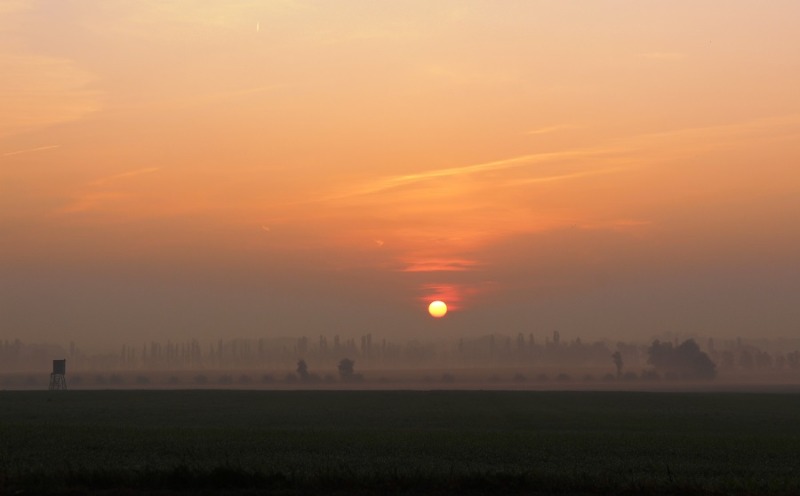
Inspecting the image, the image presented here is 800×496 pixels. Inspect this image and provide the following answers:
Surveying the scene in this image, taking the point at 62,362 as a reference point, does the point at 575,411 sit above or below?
below

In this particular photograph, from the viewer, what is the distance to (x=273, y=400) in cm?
11000

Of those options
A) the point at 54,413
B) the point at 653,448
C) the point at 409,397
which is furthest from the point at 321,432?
the point at 409,397

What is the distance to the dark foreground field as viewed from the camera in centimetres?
2980

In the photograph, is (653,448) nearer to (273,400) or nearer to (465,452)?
(465,452)

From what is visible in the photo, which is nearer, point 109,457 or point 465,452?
point 109,457

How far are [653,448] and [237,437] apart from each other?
→ 24256mm

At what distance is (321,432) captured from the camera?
56.3 m

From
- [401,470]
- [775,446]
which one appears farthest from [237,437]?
[775,446]

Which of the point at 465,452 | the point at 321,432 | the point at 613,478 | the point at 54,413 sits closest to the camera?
the point at 613,478

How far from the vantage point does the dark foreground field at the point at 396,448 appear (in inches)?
1173

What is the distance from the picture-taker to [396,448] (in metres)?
47.1

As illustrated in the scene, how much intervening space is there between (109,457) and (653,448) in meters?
29.3

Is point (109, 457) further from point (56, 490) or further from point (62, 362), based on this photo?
point (62, 362)

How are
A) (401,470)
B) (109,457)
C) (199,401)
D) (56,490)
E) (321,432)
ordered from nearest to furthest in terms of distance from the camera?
(56,490), (401,470), (109,457), (321,432), (199,401)
